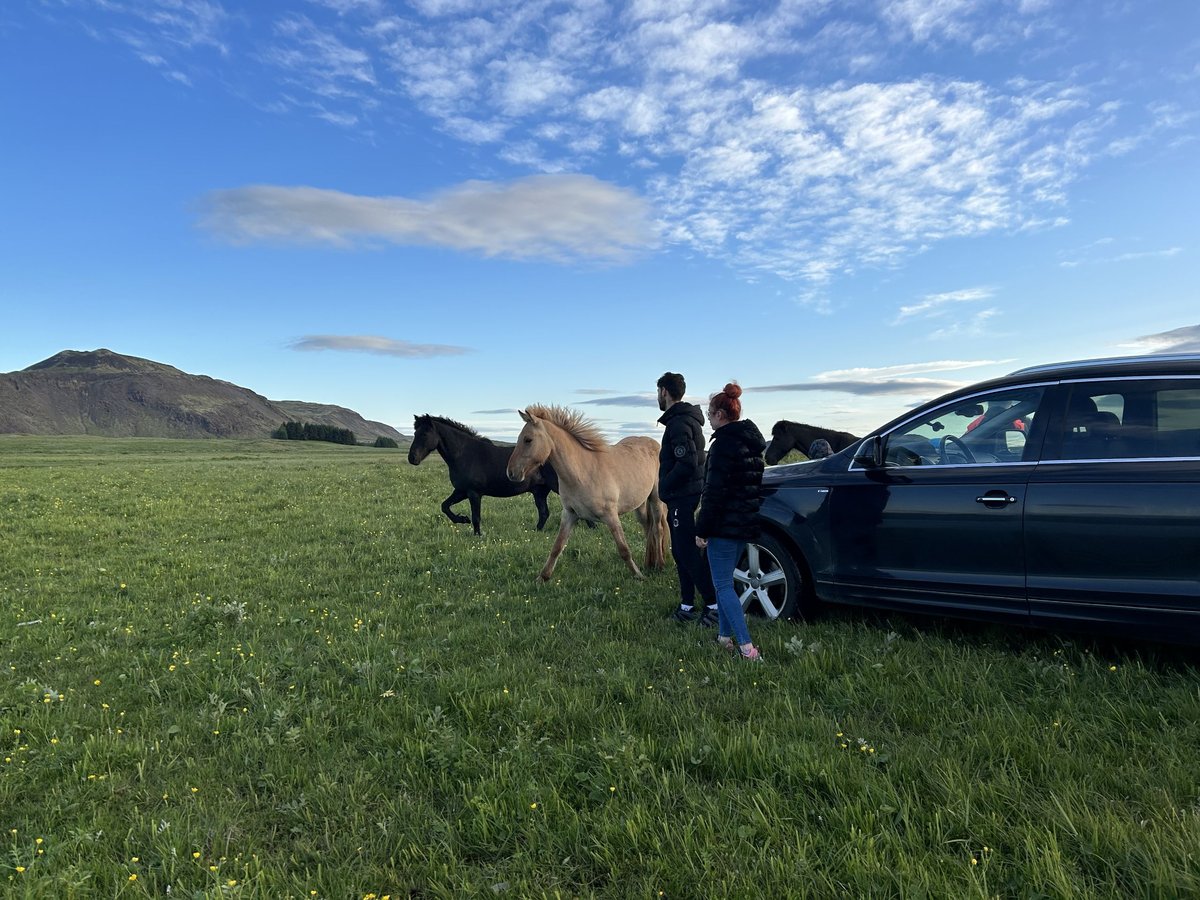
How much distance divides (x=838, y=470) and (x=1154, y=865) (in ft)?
12.5

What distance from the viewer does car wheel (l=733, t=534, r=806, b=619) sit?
629cm

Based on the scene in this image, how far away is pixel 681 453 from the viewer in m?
6.63

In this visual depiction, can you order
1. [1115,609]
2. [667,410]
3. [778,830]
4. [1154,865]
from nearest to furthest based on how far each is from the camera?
[1154,865]
[778,830]
[1115,609]
[667,410]

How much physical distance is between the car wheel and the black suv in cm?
2

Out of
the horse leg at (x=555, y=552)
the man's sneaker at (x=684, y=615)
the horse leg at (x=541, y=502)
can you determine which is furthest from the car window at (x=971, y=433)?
the horse leg at (x=541, y=502)

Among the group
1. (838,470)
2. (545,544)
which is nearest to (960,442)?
(838,470)

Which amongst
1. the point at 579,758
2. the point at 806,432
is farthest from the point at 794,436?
the point at 579,758

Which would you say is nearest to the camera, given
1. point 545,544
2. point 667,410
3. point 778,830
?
point 778,830

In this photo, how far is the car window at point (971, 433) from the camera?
5.22 meters

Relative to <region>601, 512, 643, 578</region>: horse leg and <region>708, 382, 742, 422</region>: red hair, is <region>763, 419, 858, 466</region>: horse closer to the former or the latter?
<region>601, 512, 643, 578</region>: horse leg

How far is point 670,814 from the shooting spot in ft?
10.7

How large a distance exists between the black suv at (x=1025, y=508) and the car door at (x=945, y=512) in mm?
10

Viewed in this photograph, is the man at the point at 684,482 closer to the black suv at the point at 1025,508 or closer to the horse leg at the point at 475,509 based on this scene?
the black suv at the point at 1025,508

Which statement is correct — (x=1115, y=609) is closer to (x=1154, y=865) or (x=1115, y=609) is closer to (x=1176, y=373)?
(x=1176, y=373)
